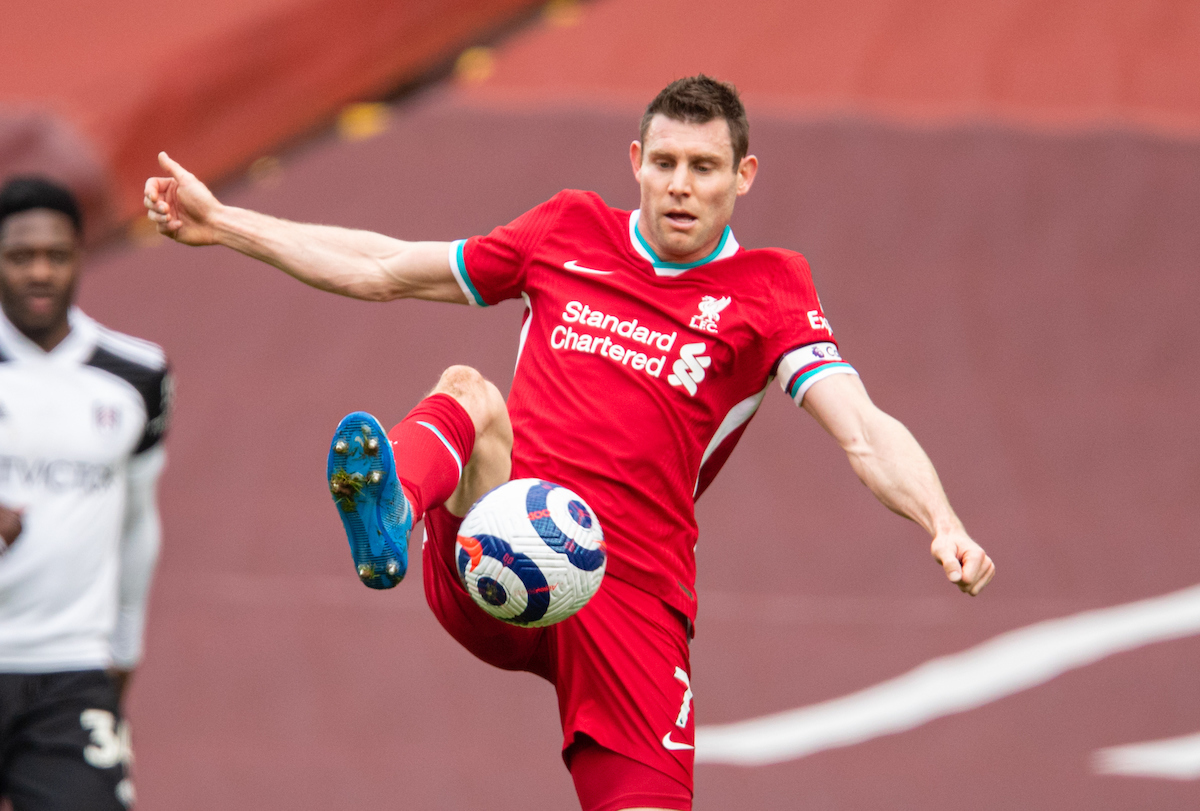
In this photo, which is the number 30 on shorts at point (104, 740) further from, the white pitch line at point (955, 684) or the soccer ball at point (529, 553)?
the white pitch line at point (955, 684)

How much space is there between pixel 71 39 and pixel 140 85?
2.04ft

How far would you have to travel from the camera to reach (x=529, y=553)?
10.8ft

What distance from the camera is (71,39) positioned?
10.4m

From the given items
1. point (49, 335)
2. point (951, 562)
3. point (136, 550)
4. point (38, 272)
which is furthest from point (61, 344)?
point (951, 562)

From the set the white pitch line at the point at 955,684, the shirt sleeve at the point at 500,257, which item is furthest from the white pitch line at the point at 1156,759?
the shirt sleeve at the point at 500,257

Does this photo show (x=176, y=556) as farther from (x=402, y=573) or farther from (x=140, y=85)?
(x=402, y=573)

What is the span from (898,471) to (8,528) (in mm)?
2373

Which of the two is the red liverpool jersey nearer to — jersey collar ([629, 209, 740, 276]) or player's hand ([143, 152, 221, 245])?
jersey collar ([629, 209, 740, 276])

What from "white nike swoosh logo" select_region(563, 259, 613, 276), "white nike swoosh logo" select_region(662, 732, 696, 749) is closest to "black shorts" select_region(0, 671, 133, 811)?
"white nike swoosh logo" select_region(662, 732, 696, 749)

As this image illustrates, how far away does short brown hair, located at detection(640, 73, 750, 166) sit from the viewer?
3.70 m

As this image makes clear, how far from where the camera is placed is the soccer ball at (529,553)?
331 cm

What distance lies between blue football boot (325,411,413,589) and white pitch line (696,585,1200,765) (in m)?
4.98

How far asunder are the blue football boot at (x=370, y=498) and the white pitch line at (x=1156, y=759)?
5696mm

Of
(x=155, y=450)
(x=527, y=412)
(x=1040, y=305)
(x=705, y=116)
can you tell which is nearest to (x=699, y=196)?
(x=705, y=116)
